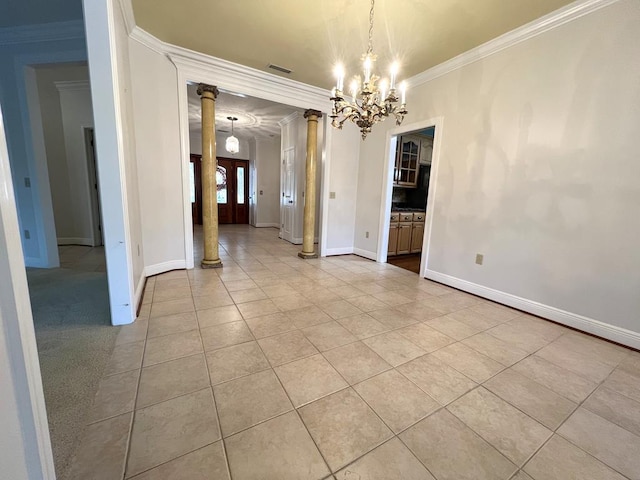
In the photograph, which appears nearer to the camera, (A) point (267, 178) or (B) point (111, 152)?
(B) point (111, 152)

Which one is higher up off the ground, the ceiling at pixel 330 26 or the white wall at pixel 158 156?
the ceiling at pixel 330 26

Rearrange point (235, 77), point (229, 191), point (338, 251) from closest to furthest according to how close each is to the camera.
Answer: point (235, 77)
point (338, 251)
point (229, 191)

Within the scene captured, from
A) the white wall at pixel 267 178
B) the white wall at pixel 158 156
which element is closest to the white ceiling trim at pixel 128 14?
the white wall at pixel 158 156

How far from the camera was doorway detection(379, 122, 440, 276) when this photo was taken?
4297 millimetres

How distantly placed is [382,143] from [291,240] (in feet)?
9.21

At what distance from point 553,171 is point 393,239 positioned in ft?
8.38

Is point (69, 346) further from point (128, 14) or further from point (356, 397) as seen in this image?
point (128, 14)

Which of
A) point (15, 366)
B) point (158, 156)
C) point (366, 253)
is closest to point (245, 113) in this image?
point (158, 156)

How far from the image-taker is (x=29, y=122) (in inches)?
129

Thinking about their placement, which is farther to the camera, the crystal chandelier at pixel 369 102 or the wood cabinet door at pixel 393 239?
the wood cabinet door at pixel 393 239

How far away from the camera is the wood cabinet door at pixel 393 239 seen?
468 centimetres

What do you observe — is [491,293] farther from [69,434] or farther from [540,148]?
[69,434]

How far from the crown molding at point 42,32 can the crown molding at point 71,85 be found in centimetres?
116

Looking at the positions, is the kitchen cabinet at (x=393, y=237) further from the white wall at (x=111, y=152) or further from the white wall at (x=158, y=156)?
the white wall at (x=111, y=152)
